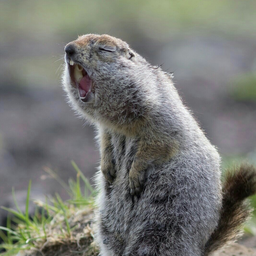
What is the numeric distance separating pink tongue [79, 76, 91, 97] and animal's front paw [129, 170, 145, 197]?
0.80 meters

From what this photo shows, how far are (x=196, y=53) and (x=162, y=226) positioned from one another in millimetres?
10281

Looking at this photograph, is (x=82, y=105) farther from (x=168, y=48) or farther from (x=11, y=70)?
(x=168, y=48)

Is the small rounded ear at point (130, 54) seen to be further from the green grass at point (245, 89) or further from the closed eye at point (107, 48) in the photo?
the green grass at point (245, 89)

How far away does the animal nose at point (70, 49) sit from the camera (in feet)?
13.3

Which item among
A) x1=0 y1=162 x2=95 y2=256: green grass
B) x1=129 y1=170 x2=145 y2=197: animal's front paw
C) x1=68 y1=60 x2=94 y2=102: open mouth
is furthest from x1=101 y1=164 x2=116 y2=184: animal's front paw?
x1=0 y1=162 x2=95 y2=256: green grass

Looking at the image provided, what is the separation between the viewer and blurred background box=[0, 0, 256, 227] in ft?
31.6

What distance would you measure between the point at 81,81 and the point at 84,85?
0.16ft

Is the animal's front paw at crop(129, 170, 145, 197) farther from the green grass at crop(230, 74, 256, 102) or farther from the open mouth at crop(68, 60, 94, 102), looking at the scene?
the green grass at crop(230, 74, 256, 102)

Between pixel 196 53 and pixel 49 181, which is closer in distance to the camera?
pixel 49 181

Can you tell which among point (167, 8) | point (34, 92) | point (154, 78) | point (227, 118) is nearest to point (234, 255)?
point (154, 78)

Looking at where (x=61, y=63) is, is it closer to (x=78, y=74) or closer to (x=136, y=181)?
(x=78, y=74)

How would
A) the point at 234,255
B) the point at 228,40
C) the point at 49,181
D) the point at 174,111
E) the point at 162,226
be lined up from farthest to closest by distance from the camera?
1. the point at 228,40
2. the point at 49,181
3. the point at 234,255
4. the point at 174,111
5. the point at 162,226

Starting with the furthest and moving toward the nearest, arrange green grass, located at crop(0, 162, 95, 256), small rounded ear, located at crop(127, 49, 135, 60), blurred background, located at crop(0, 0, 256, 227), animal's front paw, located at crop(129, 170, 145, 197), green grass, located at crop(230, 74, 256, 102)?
green grass, located at crop(230, 74, 256, 102), blurred background, located at crop(0, 0, 256, 227), green grass, located at crop(0, 162, 95, 256), small rounded ear, located at crop(127, 49, 135, 60), animal's front paw, located at crop(129, 170, 145, 197)

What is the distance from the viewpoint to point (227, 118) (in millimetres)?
10828
